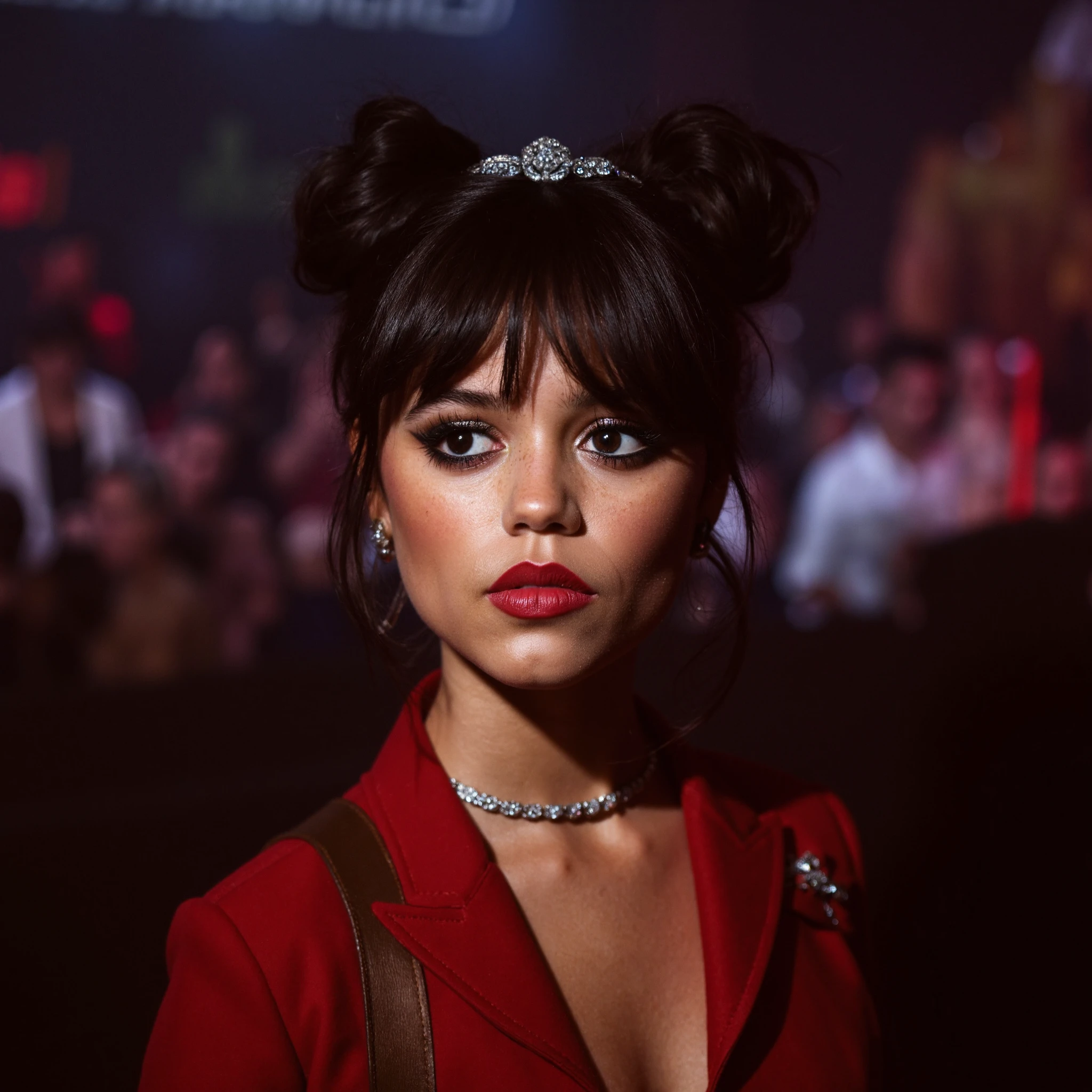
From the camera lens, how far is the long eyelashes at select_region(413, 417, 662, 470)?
1.03 meters

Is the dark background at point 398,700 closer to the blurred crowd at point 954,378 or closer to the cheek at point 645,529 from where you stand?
the blurred crowd at point 954,378

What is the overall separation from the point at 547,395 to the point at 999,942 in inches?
78.2

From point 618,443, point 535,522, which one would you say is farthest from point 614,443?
point 535,522

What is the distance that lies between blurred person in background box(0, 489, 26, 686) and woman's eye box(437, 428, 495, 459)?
176 centimetres

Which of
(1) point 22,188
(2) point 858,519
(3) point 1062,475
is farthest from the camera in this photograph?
(3) point 1062,475

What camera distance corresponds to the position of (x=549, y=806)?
1.14 meters

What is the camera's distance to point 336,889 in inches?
40.3

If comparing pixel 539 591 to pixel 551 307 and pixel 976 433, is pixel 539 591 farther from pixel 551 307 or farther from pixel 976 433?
pixel 976 433

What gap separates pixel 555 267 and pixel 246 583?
195 centimetres

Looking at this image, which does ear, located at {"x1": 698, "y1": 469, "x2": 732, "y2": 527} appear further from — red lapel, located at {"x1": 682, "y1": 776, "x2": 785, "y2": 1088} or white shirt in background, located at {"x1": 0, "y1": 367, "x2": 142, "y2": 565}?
white shirt in background, located at {"x1": 0, "y1": 367, "x2": 142, "y2": 565}

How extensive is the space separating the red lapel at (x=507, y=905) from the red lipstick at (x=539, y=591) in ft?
0.64

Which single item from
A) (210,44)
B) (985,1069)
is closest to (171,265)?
(210,44)

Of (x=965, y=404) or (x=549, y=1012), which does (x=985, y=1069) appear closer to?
(x=549, y=1012)

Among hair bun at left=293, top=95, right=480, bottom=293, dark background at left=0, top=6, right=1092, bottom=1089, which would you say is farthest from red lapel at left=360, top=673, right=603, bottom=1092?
dark background at left=0, top=6, right=1092, bottom=1089
